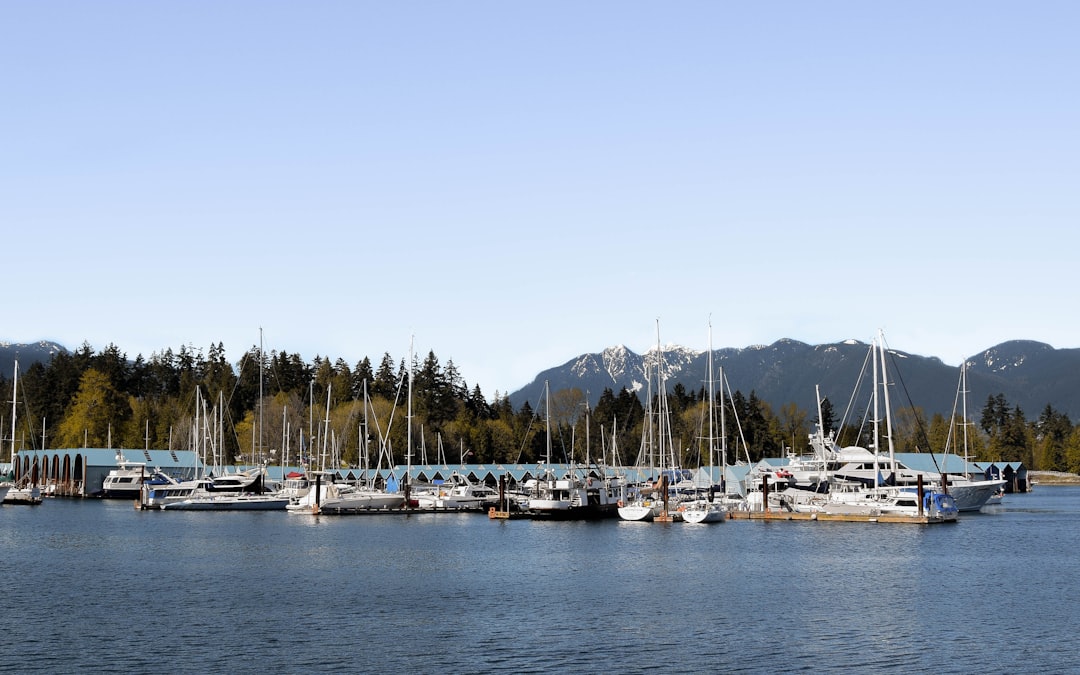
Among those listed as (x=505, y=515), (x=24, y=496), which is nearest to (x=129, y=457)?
(x=24, y=496)

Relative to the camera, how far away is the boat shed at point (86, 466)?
176625 mm

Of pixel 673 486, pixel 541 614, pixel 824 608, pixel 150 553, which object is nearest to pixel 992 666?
pixel 824 608

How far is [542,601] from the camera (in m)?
58.4

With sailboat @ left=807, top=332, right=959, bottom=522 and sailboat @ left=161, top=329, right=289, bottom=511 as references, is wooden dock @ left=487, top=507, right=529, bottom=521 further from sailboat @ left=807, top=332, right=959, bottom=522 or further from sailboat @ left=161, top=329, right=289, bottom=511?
sailboat @ left=161, top=329, right=289, bottom=511

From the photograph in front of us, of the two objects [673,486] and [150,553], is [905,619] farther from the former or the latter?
[673,486]

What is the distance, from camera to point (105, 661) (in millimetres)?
42625

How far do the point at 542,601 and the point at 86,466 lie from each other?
136 meters

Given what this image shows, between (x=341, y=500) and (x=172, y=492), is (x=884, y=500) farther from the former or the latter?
(x=172, y=492)

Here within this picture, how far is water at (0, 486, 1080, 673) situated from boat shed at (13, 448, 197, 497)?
77.6 meters

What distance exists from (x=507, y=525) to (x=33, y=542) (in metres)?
41.8

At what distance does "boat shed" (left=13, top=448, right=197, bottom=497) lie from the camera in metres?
177

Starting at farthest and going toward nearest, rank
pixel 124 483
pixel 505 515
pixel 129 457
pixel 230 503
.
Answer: pixel 129 457 → pixel 124 483 → pixel 230 503 → pixel 505 515

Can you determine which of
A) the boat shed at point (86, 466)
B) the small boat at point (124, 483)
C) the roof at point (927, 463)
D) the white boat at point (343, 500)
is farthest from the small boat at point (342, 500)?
the roof at point (927, 463)

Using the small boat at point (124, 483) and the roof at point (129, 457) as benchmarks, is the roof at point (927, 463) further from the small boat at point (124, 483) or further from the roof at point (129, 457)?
the small boat at point (124, 483)
